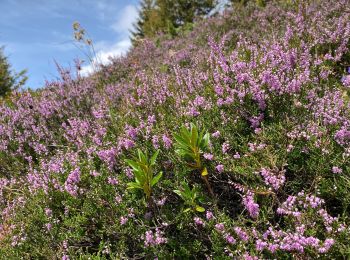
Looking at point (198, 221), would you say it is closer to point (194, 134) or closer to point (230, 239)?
point (230, 239)

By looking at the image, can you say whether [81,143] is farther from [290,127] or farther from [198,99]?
[290,127]

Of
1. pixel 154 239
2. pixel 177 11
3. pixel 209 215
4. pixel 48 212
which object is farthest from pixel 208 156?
pixel 177 11

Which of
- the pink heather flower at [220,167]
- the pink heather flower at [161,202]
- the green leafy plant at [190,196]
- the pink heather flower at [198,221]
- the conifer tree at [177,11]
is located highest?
the conifer tree at [177,11]

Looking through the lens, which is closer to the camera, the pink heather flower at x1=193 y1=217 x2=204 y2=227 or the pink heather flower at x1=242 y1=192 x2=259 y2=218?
the pink heather flower at x1=242 y1=192 x2=259 y2=218

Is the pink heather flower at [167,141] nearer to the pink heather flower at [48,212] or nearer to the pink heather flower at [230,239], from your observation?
the pink heather flower at [230,239]

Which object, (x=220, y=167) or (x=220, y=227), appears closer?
(x=220, y=227)

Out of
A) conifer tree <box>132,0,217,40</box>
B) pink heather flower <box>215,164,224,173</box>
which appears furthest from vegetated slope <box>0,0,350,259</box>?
conifer tree <box>132,0,217,40</box>

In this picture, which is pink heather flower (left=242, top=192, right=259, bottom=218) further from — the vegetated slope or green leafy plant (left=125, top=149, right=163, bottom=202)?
green leafy plant (left=125, top=149, right=163, bottom=202)

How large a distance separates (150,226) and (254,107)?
1348 mm

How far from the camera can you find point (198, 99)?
3418mm

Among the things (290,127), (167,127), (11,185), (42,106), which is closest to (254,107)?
(290,127)

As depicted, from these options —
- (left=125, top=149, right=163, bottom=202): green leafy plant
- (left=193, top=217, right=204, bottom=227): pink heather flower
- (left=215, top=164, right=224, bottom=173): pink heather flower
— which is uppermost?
(left=125, top=149, right=163, bottom=202): green leafy plant

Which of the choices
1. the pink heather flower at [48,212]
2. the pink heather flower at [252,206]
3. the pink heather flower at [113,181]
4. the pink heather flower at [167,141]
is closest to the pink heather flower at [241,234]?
the pink heather flower at [252,206]

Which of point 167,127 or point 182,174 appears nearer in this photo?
point 182,174
